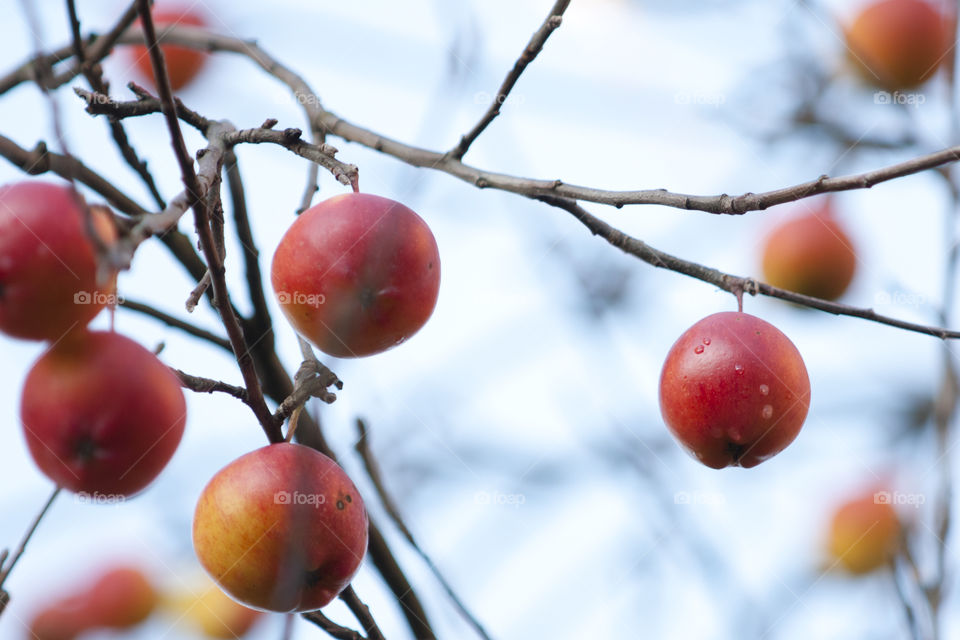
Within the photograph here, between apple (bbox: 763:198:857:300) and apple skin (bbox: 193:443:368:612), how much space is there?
9.85ft

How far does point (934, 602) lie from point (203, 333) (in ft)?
5.89

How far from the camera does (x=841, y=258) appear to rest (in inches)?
159

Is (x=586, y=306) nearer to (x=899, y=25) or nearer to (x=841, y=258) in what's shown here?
(x=841, y=258)

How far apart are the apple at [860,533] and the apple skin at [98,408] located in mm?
3532

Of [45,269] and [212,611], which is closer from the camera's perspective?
[45,269]

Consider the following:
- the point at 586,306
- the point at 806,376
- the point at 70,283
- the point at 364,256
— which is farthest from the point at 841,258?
the point at 70,283

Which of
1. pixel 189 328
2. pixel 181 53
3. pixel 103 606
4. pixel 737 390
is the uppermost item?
pixel 181 53

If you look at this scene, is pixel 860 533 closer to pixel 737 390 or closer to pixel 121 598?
pixel 737 390

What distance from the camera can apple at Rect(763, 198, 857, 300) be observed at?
13.1 ft

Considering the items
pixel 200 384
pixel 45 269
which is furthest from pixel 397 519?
pixel 45 269

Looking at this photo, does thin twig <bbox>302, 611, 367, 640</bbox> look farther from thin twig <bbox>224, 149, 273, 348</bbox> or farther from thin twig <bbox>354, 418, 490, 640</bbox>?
thin twig <bbox>224, 149, 273, 348</bbox>

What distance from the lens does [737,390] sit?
1.68 meters

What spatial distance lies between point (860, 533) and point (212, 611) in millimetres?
2784

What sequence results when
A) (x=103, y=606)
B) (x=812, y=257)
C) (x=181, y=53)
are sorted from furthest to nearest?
(x=812, y=257), (x=181, y=53), (x=103, y=606)
